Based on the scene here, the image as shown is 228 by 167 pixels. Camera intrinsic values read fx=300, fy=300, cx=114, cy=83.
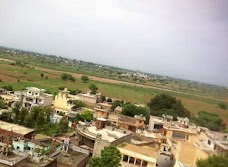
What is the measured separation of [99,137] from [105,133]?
1.02 meters

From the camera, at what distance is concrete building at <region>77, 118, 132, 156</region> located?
30.8 ft

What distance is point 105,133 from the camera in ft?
34.3

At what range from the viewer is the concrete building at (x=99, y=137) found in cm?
938

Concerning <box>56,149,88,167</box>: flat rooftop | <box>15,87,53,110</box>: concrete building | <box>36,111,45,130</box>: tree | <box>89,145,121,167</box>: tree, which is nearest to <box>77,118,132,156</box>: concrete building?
<box>56,149,88,167</box>: flat rooftop

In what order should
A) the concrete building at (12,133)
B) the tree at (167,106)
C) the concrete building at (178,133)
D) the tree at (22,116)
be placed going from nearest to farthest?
the concrete building at (12,133)
the tree at (22,116)
the concrete building at (178,133)
the tree at (167,106)

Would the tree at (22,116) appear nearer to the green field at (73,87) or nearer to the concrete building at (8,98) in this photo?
the concrete building at (8,98)

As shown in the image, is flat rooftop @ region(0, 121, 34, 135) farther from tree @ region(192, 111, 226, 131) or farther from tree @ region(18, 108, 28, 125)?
tree @ region(192, 111, 226, 131)

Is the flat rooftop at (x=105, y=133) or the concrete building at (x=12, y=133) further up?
the flat rooftop at (x=105, y=133)

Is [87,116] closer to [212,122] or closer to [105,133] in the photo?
[105,133]

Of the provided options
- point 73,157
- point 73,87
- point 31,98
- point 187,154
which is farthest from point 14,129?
point 73,87

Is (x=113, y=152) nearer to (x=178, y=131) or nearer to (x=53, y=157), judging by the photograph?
(x=53, y=157)

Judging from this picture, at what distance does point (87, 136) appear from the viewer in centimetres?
1007

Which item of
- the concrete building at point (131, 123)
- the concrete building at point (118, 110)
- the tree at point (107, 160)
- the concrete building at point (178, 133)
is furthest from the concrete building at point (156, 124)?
the tree at point (107, 160)

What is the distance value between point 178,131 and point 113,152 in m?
6.55
